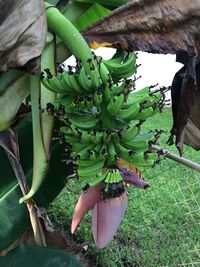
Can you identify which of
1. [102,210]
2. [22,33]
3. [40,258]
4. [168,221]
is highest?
[22,33]

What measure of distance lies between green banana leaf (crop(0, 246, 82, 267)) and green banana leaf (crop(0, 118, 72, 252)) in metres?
0.03

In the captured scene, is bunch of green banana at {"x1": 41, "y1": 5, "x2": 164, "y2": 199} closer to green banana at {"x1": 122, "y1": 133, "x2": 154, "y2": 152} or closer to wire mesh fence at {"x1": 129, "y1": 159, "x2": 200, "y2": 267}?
green banana at {"x1": 122, "y1": 133, "x2": 154, "y2": 152}

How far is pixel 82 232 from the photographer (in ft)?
6.97

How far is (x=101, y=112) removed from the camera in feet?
2.03

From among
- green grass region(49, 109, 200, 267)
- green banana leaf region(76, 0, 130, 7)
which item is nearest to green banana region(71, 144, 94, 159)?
green banana leaf region(76, 0, 130, 7)

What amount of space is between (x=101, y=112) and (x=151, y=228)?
1706 millimetres

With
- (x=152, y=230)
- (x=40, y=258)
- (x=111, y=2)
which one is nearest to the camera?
(x=111, y=2)

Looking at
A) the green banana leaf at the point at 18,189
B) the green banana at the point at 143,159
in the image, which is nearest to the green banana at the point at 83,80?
the green banana at the point at 143,159

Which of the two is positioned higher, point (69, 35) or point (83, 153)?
point (69, 35)

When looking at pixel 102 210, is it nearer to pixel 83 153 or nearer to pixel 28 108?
pixel 83 153

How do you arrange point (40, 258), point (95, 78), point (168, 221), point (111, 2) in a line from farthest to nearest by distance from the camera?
1. point (168, 221)
2. point (40, 258)
3. point (111, 2)
4. point (95, 78)

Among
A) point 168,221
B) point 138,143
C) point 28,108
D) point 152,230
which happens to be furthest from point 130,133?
point 168,221

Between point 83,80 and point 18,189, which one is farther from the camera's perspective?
point 18,189

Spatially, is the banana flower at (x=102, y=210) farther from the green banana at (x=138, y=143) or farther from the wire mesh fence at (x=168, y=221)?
the wire mesh fence at (x=168, y=221)
